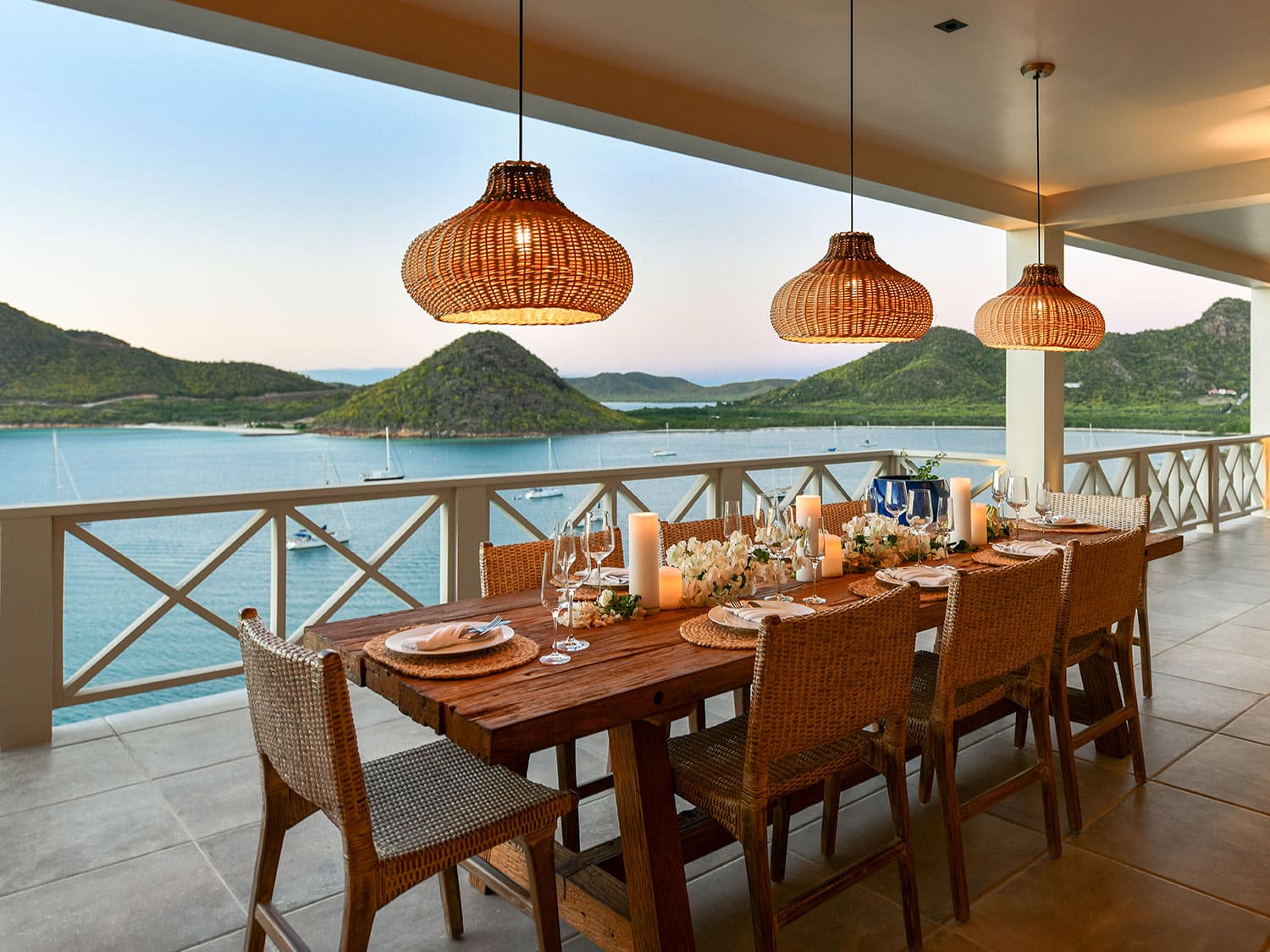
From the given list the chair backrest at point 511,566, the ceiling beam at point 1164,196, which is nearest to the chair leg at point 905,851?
the chair backrest at point 511,566

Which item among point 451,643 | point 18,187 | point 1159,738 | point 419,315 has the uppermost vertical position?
point 18,187

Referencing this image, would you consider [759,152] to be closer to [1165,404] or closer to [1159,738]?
[1159,738]

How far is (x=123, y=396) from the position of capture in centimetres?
1527

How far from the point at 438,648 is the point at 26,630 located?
223cm

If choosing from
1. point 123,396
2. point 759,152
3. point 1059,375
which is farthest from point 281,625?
point 123,396

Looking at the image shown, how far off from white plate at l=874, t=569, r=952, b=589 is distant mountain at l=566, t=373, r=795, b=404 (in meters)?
12.6

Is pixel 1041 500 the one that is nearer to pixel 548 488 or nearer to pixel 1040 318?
pixel 1040 318

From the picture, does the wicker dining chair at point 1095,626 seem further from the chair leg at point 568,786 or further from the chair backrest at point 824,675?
the chair leg at point 568,786

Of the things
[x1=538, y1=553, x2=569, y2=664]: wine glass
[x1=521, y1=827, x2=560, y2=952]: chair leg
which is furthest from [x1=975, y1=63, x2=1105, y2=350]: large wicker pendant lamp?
[x1=521, y1=827, x2=560, y2=952]: chair leg

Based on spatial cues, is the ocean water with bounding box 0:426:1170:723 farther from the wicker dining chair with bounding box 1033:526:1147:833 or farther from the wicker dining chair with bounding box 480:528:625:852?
the wicker dining chair with bounding box 1033:526:1147:833

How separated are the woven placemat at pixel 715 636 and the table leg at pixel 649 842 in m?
0.24

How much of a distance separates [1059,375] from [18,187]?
52.0ft

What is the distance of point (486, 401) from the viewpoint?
50.2 ft

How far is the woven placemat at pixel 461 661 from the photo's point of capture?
5.84ft
